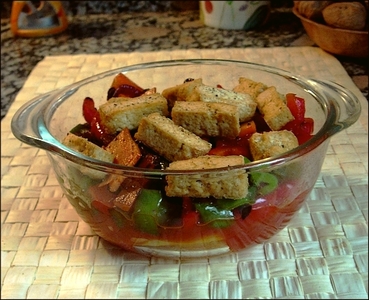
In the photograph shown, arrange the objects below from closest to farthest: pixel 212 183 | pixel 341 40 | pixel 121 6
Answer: pixel 212 183
pixel 341 40
pixel 121 6

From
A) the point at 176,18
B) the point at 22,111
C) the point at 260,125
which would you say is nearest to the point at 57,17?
the point at 176,18

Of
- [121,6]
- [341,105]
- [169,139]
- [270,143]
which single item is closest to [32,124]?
[169,139]

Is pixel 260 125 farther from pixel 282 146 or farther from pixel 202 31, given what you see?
pixel 202 31

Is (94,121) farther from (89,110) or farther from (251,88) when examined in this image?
(251,88)

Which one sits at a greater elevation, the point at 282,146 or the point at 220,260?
the point at 282,146

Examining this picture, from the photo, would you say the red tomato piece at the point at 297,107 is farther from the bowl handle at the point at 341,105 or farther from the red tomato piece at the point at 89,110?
the red tomato piece at the point at 89,110

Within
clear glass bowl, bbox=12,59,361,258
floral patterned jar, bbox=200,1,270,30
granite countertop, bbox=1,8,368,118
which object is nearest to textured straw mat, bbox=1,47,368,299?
clear glass bowl, bbox=12,59,361,258

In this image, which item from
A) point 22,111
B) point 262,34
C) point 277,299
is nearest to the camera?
point 277,299
